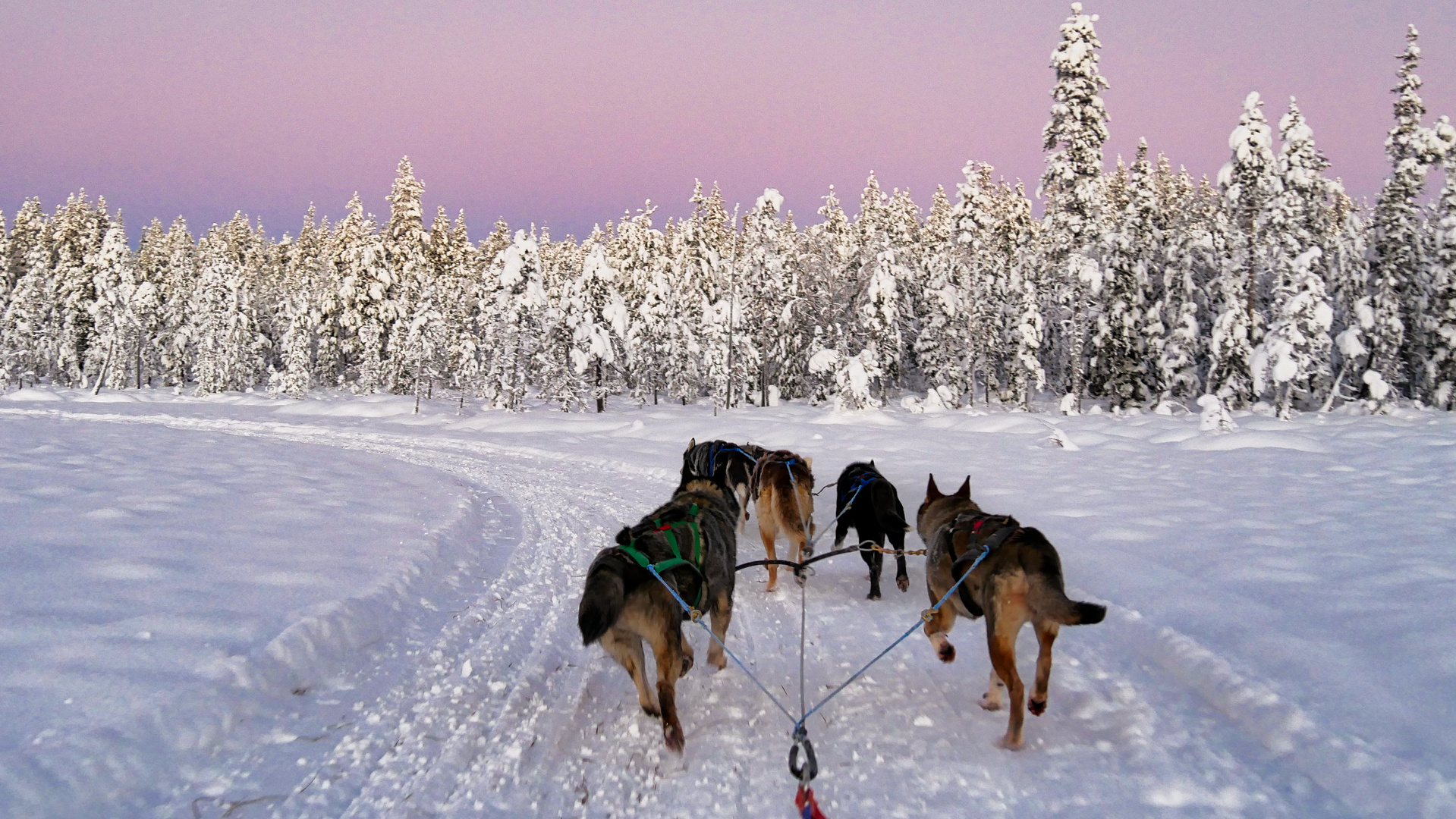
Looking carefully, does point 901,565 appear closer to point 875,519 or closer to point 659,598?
point 875,519

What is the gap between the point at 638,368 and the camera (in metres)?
47.8

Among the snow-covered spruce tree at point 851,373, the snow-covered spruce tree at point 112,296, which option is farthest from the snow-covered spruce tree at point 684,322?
the snow-covered spruce tree at point 112,296

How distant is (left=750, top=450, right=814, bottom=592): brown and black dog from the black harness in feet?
8.60

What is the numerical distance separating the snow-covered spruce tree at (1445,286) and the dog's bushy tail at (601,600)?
4119cm

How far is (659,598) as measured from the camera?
4.03m

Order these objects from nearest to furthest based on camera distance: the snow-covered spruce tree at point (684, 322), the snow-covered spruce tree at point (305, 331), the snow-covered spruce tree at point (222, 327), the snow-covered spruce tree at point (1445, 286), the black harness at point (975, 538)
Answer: the black harness at point (975, 538) → the snow-covered spruce tree at point (1445, 286) → the snow-covered spruce tree at point (684, 322) → the snow-covered spruce tree at point (305, 331) → the snow-covered spruce tree at point (222, 327)

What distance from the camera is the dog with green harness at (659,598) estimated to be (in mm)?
3740

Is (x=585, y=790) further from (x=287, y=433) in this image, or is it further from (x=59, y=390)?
(x=59, y=390)

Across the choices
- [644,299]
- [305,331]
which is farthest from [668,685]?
[305,331]

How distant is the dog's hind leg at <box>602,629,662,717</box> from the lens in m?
4.00

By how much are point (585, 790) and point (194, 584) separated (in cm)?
419

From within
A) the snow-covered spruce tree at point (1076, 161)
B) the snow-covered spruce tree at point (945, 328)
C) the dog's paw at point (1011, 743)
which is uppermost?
the snow-covered spruce tree at point (1076, 161)

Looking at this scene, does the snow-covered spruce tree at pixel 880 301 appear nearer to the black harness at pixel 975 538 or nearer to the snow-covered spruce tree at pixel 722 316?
the snow-covered spruce tree at pixel 722 316

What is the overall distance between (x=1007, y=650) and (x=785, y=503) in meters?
3.81
